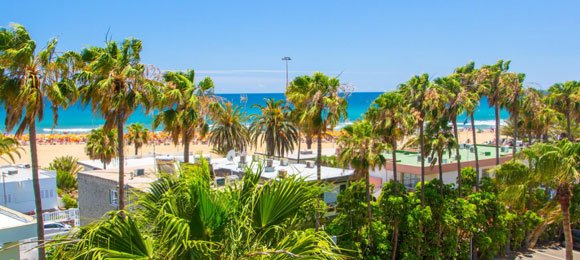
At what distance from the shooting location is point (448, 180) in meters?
38.0

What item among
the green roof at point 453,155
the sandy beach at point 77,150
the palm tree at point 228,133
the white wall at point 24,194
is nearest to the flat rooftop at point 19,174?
the white wall at point 24,194

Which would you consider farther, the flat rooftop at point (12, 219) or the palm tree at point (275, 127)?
the palm tree at point (275, 127)

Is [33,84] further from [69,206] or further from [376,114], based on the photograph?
[69,206]

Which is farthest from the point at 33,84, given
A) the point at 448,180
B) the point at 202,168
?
the point at 448,180

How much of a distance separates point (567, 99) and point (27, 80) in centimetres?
3979

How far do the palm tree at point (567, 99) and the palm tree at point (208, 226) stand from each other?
40094 mm

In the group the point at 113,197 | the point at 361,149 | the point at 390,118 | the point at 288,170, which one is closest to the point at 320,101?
the point at 361,149

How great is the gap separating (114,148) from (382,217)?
22829 mm

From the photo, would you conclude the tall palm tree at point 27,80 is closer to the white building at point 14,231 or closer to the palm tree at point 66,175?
the white building at point 14,231

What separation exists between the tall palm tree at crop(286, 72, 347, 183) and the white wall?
64.2ft

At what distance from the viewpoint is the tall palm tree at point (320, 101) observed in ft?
79.0

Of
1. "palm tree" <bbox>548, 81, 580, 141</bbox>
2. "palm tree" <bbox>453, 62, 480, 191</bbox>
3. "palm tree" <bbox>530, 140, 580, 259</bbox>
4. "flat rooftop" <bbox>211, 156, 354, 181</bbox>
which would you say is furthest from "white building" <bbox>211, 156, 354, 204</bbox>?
"palm tree" <bbox>548, 81, 580, 141</bbox>

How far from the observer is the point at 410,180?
121 ft

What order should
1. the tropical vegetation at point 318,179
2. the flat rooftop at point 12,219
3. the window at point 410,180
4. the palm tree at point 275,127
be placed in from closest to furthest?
the tropical vegetation at point 318,179, the flat rooftop at point 12,219, the window at point 410,180, the palm tree at point 275,127
